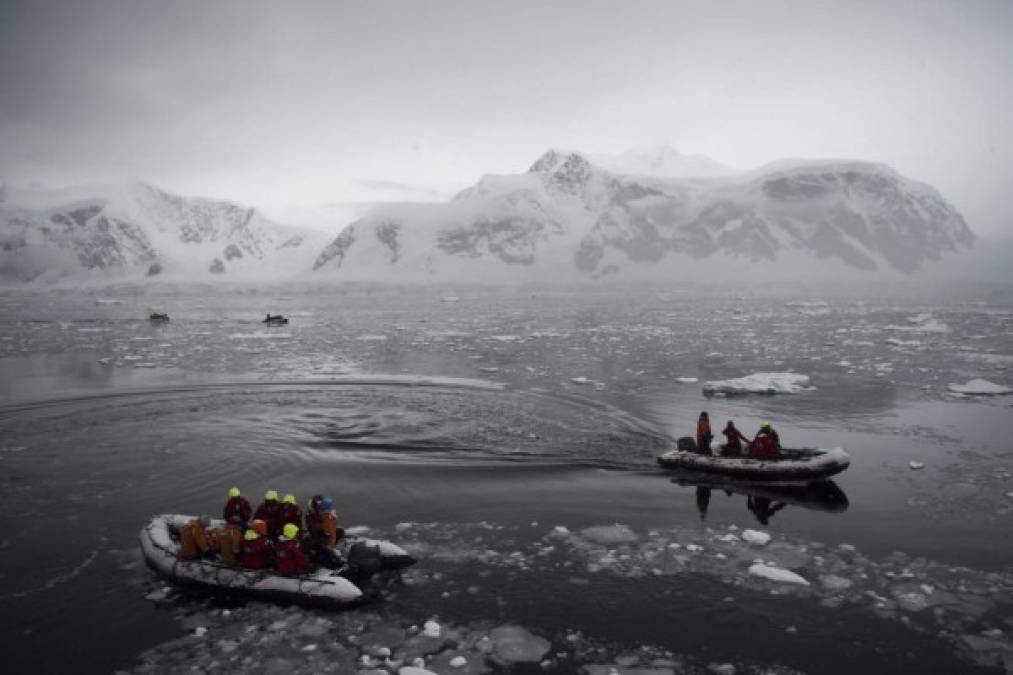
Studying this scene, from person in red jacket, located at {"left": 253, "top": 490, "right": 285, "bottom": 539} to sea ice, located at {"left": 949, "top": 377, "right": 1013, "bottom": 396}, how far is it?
26711 millimetres

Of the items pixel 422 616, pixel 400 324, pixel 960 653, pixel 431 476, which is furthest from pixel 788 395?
pixel 400 324

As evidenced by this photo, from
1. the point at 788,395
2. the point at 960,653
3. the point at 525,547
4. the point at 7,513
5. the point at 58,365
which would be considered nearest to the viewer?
the point at 960,653

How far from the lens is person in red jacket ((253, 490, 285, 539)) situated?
1230cm

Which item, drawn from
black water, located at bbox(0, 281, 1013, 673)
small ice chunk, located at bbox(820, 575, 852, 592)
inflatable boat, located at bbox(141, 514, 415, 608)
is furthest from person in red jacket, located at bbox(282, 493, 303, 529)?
small ice chunk, located at bbox(820, 575, 852, 592)

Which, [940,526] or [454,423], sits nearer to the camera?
[940,526]

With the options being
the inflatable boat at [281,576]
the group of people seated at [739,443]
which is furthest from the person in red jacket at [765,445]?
the inflatable boat at [281,576]

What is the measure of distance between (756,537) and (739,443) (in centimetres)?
471

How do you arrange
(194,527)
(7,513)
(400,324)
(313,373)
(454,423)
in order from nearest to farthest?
1. (194,527)
2. (7,513)
3. (454,423)
4. (313,373)
5. (400,324)

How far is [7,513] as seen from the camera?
15062mm

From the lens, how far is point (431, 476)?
696 inches

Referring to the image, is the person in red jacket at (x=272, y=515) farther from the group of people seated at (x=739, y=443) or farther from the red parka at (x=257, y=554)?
the group of people seated at (x=739, y=443)

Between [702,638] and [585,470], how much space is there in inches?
333

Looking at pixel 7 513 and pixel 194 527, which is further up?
pixel 194 527

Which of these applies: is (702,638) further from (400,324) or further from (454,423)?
(400,324)
